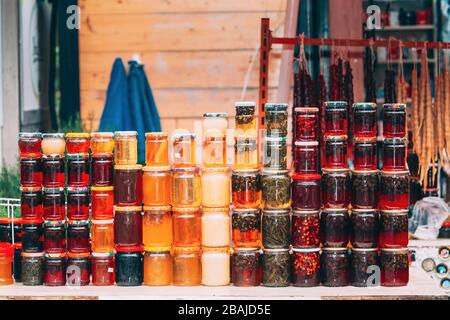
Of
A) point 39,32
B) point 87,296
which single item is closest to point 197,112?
point 39,32

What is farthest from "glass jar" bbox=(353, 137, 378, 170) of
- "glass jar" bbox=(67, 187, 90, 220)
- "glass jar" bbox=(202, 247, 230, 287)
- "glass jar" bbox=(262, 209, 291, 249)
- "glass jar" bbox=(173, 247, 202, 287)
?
"glass jar" bbox=(67, 187, 90, 220)

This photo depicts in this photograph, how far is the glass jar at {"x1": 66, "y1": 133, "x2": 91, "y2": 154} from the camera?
4621 mm

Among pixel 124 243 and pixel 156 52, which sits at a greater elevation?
pixel 156 52

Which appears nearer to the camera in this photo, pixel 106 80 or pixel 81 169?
pixel 81 169

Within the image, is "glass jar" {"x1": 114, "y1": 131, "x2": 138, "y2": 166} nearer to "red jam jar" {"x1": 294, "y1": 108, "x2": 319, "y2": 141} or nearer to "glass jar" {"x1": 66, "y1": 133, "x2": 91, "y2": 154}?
"glass jar" {"x1": 66, "y1": 133, "x2": 91, "y2": 154}

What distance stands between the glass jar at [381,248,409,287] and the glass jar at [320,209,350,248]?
0.22 m

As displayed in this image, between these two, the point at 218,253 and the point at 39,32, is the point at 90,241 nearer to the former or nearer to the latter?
the point at 218,253

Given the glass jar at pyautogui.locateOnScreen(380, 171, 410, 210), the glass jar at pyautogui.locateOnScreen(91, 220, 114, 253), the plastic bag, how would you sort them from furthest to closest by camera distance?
the plastic bag < the glass jar at pyautogui.locateOnScreen(91, 220, 114, 253) < the glass jar at pyautogui.locateOnScreen(380, 171, 410, 210)

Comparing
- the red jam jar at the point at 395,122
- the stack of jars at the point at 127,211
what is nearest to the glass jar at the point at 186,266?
the stack of jars at the point at 127,211

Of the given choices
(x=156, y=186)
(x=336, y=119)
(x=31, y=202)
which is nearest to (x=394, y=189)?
(x=336, y=119)

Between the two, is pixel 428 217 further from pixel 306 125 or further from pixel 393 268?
pixel 306 125

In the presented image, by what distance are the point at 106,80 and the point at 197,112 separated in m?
0.82
